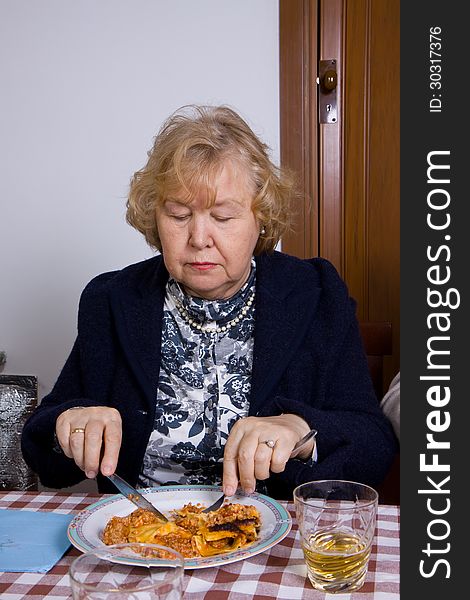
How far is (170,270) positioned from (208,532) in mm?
575

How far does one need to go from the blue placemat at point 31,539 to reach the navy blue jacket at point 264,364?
0.28m

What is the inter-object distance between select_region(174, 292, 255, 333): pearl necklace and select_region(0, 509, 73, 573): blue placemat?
506 mm

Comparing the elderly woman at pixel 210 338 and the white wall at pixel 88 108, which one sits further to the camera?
the white wall at pixel 88 108

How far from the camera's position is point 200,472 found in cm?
146

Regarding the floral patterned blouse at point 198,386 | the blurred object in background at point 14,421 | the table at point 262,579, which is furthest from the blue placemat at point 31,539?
the blurred object in background at point 14,421

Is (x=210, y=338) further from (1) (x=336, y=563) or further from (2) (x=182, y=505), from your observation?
(1) (x=336, y=563)

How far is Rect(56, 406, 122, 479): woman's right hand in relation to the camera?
1.17 m

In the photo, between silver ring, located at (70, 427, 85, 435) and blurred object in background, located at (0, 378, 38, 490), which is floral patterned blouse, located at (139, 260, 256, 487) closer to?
silver ring, located at (70, 427, 85, 435)

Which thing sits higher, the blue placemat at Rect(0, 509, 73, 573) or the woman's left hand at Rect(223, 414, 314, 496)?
the woman's left hand at Rect(223, 414, 314, 496)

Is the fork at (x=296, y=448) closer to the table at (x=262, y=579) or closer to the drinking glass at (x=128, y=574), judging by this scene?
the table at (x=262, y=579)

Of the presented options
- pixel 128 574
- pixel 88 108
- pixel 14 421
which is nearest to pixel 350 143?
pixel 88 108

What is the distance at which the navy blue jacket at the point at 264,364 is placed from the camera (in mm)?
1436

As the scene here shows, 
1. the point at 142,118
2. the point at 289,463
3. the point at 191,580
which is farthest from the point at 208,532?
the point at 142,118

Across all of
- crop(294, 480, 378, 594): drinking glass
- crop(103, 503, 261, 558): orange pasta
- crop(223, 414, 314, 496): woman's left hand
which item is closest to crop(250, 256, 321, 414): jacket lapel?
crop(223, 414, 314, 496): woman's left hand
